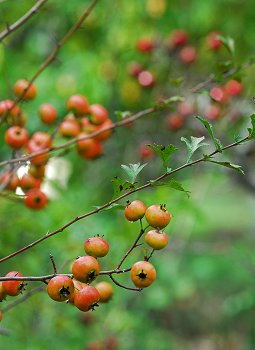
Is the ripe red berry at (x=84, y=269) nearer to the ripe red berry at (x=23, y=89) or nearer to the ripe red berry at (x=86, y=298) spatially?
the ripe red berry at (x=86, y=298)

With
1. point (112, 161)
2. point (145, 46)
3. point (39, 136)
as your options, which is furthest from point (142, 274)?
point (112, 161)

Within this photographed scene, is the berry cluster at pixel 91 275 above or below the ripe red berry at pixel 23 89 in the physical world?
above

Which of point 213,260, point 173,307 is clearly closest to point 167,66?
point 213,260

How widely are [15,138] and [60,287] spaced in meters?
0.68

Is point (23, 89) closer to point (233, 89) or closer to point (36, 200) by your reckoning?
point (36, 200)

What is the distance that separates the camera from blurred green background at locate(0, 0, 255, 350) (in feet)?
7.69

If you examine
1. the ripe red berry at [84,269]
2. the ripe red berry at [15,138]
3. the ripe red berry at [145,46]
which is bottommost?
the ripe red berry at [145,46]

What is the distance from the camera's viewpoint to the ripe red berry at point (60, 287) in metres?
0.90

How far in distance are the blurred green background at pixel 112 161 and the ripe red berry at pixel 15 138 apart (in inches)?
11.2

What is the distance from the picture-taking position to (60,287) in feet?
2.97

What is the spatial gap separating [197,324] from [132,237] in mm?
3408

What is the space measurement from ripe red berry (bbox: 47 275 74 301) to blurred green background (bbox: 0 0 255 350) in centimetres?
95

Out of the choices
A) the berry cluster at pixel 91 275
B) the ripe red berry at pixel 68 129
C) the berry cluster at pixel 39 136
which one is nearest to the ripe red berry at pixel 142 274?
the berry cluster at pixel 91 275

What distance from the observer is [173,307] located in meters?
5.00
